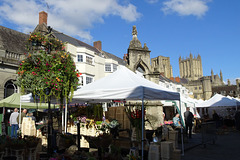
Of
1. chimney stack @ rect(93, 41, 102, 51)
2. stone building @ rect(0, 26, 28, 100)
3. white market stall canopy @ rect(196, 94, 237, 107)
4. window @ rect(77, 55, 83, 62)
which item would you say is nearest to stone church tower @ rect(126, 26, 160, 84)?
white market stall canopy @ rect(196, 94, 237, 107)

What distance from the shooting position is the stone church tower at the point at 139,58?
12.9 meters

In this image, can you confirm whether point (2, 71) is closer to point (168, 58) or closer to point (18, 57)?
point (18, 57)

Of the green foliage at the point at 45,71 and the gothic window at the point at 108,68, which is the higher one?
the gothic window at the point at 108,68

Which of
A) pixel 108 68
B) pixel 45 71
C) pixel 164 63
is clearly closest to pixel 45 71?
pixel 45 71

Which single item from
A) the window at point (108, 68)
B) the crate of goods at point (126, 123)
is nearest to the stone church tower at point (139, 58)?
the crate of goods at point (126, 123)

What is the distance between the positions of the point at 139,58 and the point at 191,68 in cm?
12765

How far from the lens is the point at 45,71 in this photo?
21.4ft

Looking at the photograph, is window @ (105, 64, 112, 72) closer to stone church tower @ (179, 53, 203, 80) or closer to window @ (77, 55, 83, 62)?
window @ (77, 55, 83, 62)

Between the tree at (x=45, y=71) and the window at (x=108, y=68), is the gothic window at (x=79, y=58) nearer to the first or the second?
the window at (x=108, y=68)

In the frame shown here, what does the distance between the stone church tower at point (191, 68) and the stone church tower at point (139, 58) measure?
12481cm

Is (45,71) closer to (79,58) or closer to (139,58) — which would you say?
(139,58)

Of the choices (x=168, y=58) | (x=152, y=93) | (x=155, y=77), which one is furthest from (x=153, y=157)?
(x=168, y=58)

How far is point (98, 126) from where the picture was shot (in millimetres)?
8656

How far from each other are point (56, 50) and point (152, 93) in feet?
13.7
